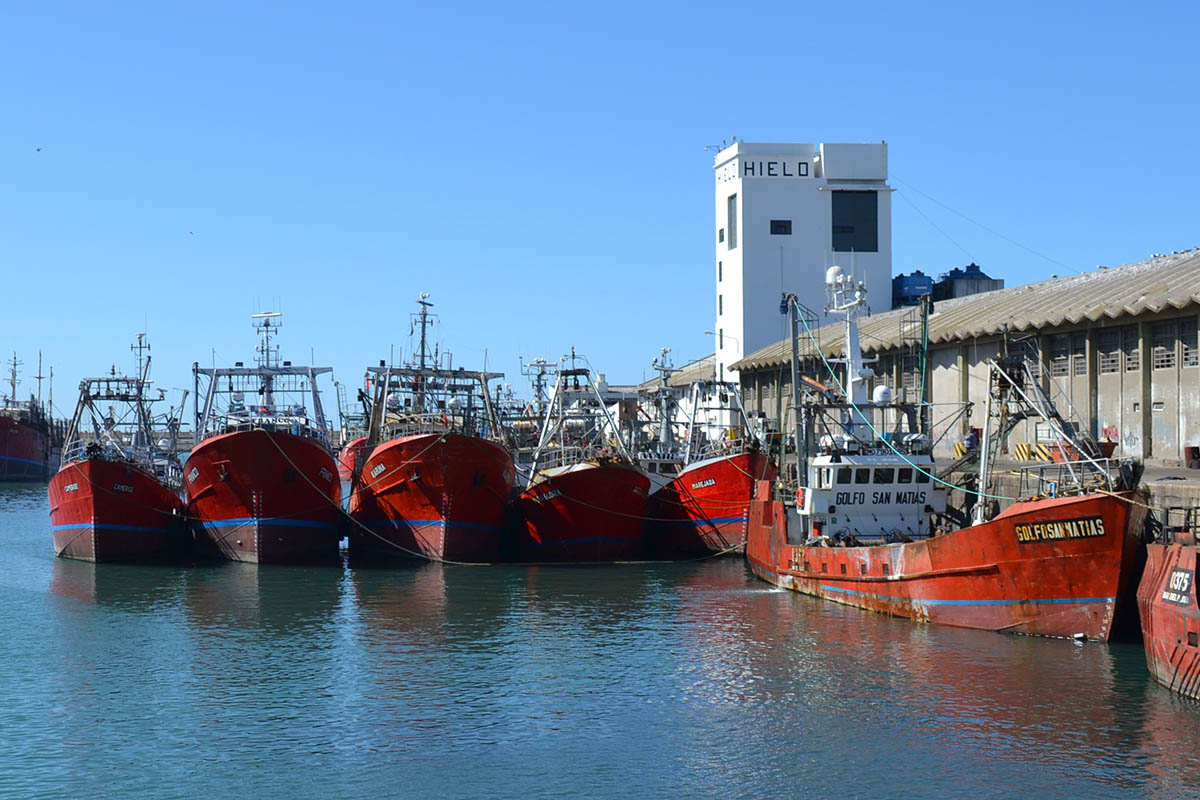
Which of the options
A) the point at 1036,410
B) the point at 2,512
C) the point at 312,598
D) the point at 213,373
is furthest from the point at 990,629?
the point at 2,512

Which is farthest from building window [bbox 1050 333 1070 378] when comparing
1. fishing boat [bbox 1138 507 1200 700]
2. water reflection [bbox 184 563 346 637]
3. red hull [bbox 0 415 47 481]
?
red hull [bbox 0 415 47 481]

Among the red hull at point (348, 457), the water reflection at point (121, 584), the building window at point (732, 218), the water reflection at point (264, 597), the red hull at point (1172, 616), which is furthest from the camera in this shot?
the building window at point (732, 218)

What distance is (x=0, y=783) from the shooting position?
18109mm

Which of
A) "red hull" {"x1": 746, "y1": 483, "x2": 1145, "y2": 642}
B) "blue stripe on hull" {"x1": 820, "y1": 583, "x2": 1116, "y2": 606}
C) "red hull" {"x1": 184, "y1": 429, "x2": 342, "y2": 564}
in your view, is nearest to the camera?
"red hull" {"x1": 746, "y1": 483, "x2": 1145, "y2": 642}

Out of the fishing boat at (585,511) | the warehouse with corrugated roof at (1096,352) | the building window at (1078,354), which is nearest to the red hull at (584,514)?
the fishing boat at (585,511)

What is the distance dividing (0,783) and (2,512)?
5727cm

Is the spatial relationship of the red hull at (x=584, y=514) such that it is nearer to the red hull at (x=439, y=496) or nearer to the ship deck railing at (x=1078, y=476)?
the red hull at (x=439, y=496)

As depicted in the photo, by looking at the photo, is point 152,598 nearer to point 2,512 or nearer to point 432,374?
point 432,374

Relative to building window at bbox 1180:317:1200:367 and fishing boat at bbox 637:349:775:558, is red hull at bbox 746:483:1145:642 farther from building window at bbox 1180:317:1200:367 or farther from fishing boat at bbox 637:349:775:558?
fishing boat at bbox 637:349:775:558

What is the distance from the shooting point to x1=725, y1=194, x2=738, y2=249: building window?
70.9 meters

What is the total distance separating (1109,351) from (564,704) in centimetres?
2452

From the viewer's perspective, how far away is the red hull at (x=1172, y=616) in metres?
20.5

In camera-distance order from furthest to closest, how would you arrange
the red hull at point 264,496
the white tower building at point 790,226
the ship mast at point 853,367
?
the white tower building at point 790,226, the red hull at point 264,496, the ship mast at point 853,367

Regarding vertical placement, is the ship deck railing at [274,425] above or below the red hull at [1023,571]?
above
